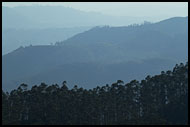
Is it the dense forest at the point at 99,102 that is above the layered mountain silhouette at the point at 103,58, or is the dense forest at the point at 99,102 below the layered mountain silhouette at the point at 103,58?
below

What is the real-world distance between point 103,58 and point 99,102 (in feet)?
305

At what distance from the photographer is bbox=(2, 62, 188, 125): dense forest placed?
1952 cm

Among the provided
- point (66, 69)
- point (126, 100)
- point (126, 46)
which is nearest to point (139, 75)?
point (66, 69)

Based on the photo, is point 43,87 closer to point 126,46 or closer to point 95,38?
point 126,46

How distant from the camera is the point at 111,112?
67.1ft

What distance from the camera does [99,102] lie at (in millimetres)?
20359

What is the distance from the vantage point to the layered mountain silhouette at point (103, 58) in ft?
287

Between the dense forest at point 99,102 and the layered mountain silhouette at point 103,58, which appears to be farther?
the layered mountain silhouette at point 103,58

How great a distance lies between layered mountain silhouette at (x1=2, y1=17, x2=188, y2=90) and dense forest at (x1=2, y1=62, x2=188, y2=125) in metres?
58.7

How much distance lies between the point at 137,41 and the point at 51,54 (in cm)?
Answer: 3638

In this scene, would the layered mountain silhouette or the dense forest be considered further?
the layered mountain silhouette

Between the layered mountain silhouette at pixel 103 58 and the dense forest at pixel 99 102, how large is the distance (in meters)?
58.7

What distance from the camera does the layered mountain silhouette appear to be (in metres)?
87.5

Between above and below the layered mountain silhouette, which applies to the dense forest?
below
